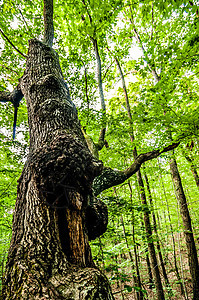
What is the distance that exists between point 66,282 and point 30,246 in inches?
14.2

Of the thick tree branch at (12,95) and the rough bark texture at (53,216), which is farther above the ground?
the thick tree branch at (12,95)

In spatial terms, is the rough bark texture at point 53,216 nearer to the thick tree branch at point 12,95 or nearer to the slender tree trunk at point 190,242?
the thick tree branch at point 12,95

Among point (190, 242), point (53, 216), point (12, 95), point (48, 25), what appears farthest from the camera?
point (190, 242)

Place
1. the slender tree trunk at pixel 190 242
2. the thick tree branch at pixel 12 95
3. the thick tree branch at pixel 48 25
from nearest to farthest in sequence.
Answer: the thick tree branch at pixel 12 95
the thick tree branch at pixel 48 25
the slender tree trunk at pixel 190 242

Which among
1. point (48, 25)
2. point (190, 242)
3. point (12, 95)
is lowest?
point (190, 242)

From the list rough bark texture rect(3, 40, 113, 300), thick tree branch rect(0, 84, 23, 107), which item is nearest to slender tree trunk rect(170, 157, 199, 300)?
rough bark texture rect(3, 40, 113, 300)

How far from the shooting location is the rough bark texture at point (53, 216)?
0.96 m

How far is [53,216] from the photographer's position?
1.27 meters

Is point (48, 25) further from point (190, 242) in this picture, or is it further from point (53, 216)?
Answer: point (190, 242)

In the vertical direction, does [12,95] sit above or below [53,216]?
above

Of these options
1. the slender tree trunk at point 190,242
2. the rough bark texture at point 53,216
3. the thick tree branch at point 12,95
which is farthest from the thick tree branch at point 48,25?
the slender tree trunk at point 190,242

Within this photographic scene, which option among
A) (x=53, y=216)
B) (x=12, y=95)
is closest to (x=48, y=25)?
(x=12, y=95)

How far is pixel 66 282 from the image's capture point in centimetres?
98

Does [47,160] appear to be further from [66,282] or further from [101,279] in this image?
[101,279]
